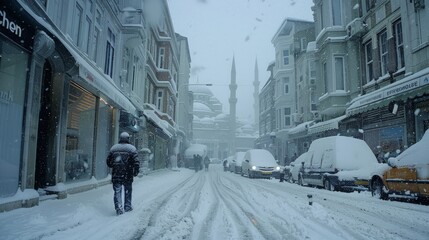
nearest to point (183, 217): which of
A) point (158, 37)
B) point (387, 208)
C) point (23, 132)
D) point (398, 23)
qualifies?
point (23, 132)

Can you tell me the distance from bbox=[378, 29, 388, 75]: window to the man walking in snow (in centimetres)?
1472

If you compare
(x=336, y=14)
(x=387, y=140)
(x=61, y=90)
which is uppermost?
(x=336, y=14)

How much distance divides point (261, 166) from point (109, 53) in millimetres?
12186

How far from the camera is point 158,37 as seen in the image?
28.3 meters

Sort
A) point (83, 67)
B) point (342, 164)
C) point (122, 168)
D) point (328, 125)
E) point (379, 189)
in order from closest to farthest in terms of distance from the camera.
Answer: point (122, 168) < point (83, 67) < point (379, 189) < point (342, 164) < point (328, 125)

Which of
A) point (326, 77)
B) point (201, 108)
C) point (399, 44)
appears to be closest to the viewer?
point (399, 44)

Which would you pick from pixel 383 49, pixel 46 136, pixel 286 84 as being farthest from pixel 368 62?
pixel 286 84

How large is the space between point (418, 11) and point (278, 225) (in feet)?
41.9

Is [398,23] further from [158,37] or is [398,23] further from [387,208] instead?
[158,37]

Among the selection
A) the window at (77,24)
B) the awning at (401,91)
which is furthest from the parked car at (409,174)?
the window at (77,24)

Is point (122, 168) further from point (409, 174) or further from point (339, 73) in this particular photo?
point (339, 73)

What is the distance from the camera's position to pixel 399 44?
50.8ft

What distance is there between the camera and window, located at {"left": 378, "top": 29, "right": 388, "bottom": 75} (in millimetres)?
16797

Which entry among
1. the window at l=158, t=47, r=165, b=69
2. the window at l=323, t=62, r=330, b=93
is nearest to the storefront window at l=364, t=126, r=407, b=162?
the window at l=323, t=62, r=330, b=93
